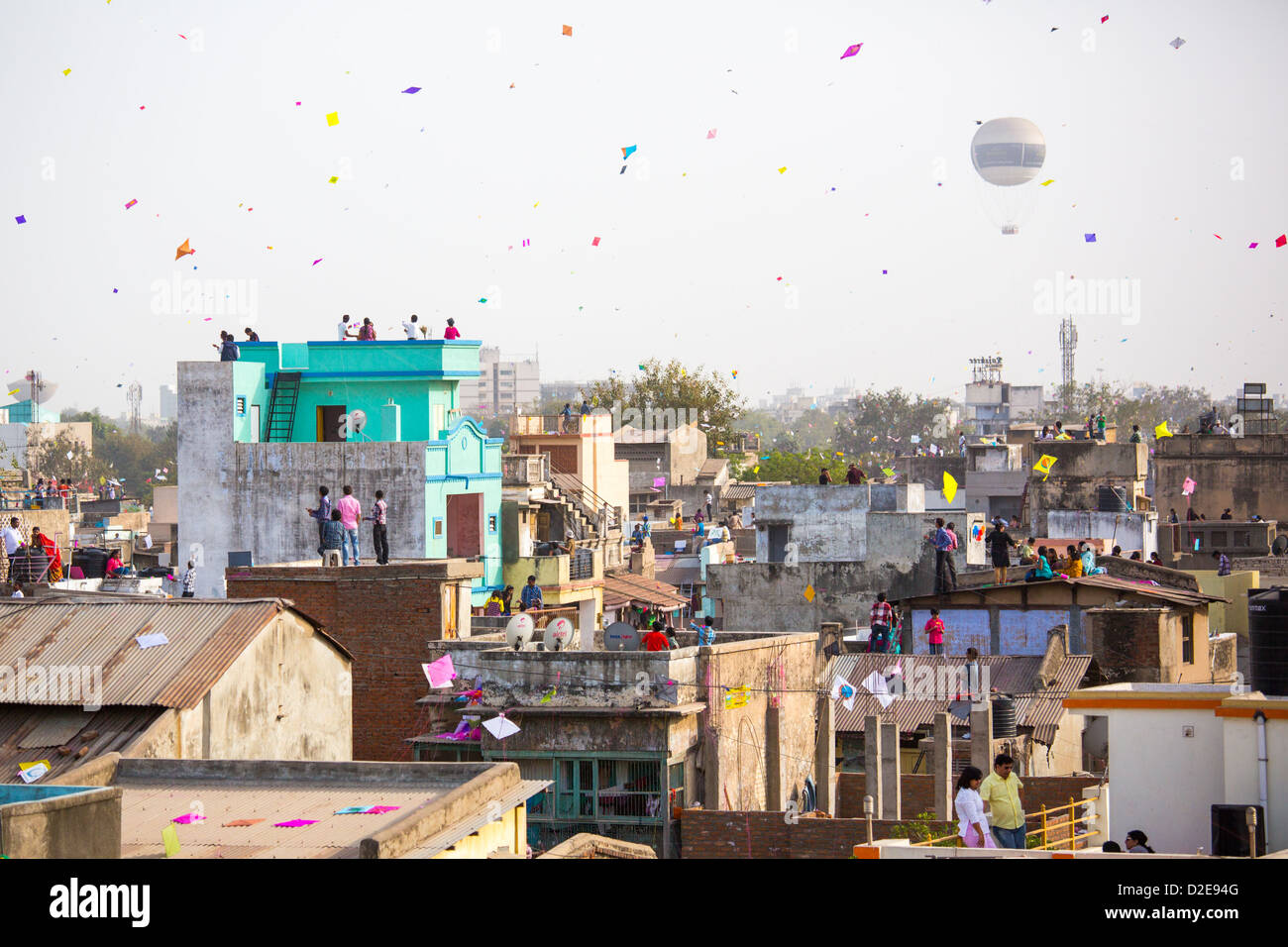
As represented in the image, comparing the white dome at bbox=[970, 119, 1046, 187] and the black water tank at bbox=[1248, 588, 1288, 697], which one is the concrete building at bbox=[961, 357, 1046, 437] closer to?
the white dome at bbox=[970, 119, 1046, 187]

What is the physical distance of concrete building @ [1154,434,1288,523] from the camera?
55.8 meters

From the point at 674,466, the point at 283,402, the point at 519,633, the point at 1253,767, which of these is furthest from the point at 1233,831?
the point at 674,466

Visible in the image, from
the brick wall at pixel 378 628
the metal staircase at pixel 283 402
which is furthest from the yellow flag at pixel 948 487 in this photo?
the brick wall at pixel 378 628

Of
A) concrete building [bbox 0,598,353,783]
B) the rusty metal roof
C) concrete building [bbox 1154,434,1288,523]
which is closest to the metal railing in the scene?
concrete building [bbox 0,598,353,783]

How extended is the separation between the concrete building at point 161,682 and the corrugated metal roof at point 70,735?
0.05 ft

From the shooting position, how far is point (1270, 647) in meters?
24.2

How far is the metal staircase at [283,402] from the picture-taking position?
37438 mm

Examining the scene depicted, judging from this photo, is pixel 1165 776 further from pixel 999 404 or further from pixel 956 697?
pixel 999 404

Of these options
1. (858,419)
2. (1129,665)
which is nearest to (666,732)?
(1129,665)

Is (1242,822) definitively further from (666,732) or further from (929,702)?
(929,702)

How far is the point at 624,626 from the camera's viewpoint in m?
23.1

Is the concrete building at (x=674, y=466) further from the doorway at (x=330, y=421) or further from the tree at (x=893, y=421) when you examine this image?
the tree at (x=893, y=421)

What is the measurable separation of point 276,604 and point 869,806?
25.0ft

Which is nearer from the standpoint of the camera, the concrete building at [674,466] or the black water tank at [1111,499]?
the black water tank at [1111,499]
